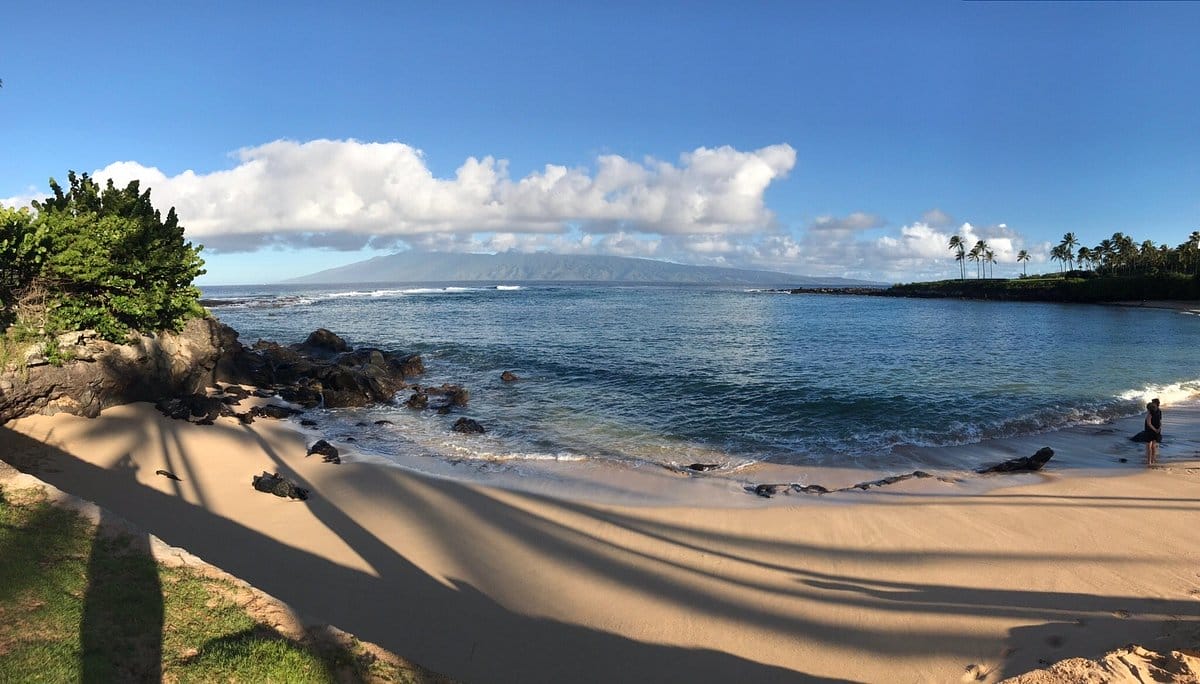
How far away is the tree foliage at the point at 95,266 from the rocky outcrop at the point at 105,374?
74 cm

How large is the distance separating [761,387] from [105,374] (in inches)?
1050

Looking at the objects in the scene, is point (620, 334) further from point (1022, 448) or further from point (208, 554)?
point (208, 554)

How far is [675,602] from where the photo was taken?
9141mm

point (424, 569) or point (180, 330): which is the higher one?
point (180, 330)

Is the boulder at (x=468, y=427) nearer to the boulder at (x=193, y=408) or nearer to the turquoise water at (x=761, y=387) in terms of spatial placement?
the turquoise water at (x=761, y=387)

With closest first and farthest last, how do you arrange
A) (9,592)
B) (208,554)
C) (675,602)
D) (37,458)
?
(9,592) → (675,602) → (208,554) → (37,458)

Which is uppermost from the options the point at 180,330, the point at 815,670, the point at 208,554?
the point at 180,330

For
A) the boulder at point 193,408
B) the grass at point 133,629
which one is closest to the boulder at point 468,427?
the boulder at point 193,408

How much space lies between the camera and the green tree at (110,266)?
15.6m

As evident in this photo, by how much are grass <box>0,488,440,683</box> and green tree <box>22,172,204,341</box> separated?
39.2ft

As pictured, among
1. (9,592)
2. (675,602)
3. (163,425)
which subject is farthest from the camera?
(163,425)

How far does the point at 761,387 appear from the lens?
2767cm

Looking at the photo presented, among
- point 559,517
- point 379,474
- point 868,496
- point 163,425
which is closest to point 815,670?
point 559,517

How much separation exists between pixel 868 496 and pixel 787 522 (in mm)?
3191
